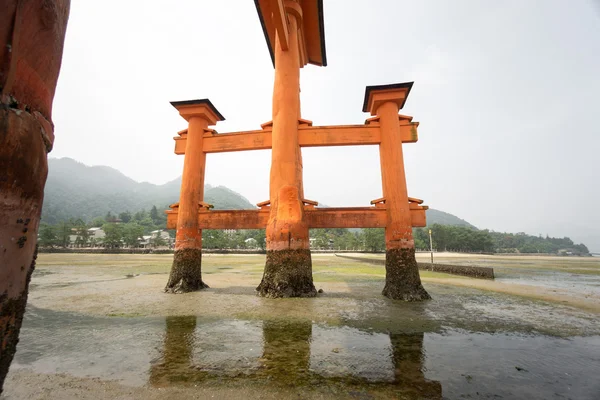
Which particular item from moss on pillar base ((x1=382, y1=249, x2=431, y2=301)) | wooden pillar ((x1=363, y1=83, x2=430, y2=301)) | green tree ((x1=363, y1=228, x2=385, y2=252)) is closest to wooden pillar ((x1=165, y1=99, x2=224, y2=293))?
wooden pillar ((x1=363, y1=83, x2=430, y2=301))

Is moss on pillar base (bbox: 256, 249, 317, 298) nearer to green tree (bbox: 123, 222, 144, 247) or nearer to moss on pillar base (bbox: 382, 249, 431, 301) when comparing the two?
moss on pillar base (bbox: 382, 249, 431, 301)

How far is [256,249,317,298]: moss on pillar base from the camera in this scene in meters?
8.47

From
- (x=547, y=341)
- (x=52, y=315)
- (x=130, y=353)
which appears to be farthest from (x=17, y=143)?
(x=52, y=315)

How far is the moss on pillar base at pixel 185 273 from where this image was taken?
9.94 m

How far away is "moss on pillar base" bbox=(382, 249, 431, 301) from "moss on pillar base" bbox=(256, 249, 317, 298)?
8.55ft

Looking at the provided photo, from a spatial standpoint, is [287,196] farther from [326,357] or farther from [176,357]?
[176,357]

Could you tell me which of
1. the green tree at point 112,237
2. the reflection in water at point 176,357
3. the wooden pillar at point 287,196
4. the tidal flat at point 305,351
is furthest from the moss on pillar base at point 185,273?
the green tree at point 112,237

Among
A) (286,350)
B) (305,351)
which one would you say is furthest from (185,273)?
(305,351)

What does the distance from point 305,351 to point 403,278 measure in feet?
18.1

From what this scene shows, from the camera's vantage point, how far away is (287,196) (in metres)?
9.10

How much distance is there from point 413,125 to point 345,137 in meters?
2.59

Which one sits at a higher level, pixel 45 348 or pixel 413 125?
pixel 413 125

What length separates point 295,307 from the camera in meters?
7.21

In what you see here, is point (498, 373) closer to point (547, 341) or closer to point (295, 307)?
point (547, 341)
